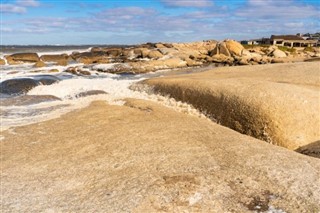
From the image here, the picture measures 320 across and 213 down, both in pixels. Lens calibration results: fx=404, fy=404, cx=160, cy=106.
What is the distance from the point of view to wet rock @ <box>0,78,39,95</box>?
3953 centimetres

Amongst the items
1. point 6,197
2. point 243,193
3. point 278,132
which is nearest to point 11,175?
point 6,197

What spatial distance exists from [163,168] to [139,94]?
18.0 m

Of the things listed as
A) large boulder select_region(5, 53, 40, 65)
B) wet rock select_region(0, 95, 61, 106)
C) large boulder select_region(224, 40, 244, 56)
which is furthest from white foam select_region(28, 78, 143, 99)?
large boulder select_region(224, 40, 244, 56)

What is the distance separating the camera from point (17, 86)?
41.5 meters

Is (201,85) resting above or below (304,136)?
above

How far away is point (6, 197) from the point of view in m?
13.1

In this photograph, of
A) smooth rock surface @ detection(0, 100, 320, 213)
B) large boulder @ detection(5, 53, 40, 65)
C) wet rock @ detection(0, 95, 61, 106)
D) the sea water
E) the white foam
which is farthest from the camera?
large boulder @ detection(5, 53, 40, 65)

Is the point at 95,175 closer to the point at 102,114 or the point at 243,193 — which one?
the point at 243,193

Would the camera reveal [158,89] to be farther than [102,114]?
Yes

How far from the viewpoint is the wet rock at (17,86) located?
39531 millimetres

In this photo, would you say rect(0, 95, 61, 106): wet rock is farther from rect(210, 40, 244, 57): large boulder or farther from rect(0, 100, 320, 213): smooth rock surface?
rect(210, 40, 244, 57): large boulder

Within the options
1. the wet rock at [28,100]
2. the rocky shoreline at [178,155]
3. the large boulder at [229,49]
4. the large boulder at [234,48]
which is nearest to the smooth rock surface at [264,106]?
the rocky shoreline at [178,155]

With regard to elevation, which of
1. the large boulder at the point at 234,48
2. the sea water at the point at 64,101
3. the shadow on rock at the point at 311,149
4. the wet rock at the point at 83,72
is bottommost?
the shadow on rock at the point at 311,149

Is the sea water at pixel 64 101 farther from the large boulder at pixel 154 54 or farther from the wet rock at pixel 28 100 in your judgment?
the large boulder at pixel 154 54
